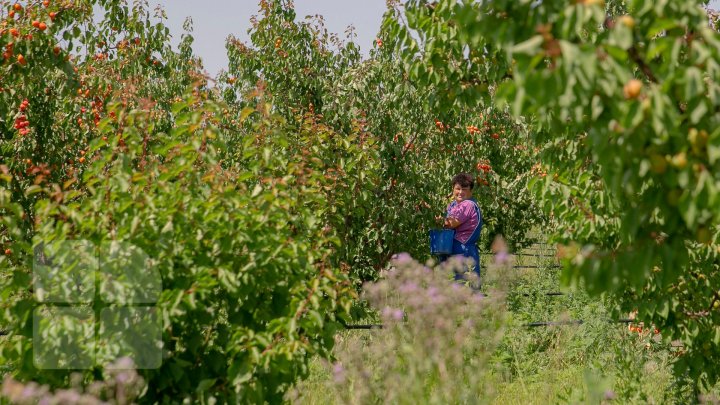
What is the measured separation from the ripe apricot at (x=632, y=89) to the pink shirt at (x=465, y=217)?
477 centimetres

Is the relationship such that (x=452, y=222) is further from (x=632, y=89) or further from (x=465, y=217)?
(x=632, y=89)

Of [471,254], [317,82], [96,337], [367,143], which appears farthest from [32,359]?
[317,82]

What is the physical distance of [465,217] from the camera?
21.7 feet

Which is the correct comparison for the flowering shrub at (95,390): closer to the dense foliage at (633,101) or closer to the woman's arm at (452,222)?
the dense foliage at (633,101)

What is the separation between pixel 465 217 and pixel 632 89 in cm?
480

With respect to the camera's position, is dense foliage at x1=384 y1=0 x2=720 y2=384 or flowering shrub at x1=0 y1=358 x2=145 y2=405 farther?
flowering shrub at x1=0 y1=358 x2=145 y2=405

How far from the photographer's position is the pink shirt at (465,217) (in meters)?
6.61

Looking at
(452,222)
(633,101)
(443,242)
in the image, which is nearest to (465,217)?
(452,222)

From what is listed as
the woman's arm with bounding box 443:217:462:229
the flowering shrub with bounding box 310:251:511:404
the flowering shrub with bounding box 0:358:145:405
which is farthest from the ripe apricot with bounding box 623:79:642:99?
the woman's arm with bounding box 443:217:462:229

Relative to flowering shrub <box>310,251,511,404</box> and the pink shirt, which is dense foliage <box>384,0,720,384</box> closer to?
flowering shrub <box>310,251,511,404</box>

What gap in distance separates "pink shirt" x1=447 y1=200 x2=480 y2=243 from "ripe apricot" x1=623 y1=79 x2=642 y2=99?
477cm

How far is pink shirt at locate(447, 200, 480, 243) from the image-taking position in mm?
6609

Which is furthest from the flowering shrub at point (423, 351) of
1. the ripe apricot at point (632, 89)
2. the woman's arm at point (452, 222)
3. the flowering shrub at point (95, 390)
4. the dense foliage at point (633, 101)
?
the woman's arm at point (452, 222)

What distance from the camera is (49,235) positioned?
2.76 meters
